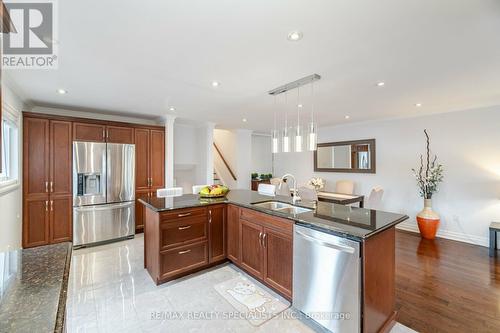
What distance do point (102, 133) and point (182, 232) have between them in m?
2.74

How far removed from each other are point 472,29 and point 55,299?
306 cm

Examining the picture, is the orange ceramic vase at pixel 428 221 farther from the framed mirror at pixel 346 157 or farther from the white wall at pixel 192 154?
the white wall at pixel 192 154

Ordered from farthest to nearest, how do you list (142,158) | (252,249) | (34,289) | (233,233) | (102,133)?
(142,158) → (102,133) → (233,233) → (252,249) → (34,289)

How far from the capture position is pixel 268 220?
245cm

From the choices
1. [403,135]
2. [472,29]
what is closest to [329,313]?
[472,29]

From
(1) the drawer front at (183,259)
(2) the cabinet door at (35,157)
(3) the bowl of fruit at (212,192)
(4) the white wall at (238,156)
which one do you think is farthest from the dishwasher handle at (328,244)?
(4) the white wall at (238,156)

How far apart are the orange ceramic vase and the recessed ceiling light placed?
4199 mm

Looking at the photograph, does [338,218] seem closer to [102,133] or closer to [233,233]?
[233,233]

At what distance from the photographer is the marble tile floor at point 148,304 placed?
1978 millimetres

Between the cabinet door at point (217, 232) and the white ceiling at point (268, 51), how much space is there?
1.68 m

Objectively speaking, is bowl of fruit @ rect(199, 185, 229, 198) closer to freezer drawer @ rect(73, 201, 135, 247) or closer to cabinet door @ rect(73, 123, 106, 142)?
freezer drawer @ rect(73, 201, 135, 247)

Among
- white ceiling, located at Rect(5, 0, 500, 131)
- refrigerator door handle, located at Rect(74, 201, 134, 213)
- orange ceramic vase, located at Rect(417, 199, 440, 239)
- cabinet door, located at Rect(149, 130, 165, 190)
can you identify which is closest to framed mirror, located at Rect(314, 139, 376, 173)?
orange ceramic vase, located at Rect(417, 199, 440, 239)

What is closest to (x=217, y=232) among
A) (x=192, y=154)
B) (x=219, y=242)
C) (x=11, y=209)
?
(x=219, y=242)

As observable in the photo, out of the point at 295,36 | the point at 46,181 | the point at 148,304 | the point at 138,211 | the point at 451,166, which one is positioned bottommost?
the point at 148,304
